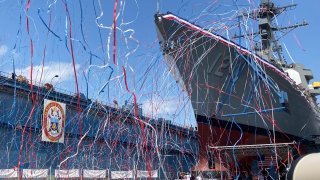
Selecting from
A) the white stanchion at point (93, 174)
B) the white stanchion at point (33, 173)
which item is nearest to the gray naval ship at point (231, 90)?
the white stanchion at point (93, 174)

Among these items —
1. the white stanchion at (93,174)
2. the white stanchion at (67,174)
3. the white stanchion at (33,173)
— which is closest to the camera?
the white stanchion at (33,173)

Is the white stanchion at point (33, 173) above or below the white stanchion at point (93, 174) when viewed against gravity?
above

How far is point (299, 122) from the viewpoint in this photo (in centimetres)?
1692

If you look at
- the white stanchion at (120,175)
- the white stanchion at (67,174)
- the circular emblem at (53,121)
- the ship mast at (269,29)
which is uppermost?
the ship mast at (269,29)

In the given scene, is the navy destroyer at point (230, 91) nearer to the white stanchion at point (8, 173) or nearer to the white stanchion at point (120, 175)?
the white stanchion at point (120, 175)

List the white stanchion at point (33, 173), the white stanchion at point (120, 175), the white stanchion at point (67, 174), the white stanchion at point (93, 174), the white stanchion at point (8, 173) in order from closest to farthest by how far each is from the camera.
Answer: the white stanchion at point (8, 173)
the white stanchion at point (33, 173)
the white stanchion at point (67, 174)
the white stanchion at point (93, 174)
the white stanchion at point (120, 175)

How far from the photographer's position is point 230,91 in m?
16.5

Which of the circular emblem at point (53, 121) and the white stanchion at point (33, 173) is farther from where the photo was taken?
the circular emblem at point (53, 121)

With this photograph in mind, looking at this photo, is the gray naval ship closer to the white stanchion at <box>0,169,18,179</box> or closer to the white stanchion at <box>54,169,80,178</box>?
the white stanchion at <box>54,169,80,178</box>

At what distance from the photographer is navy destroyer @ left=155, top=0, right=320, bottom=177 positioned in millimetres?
15727

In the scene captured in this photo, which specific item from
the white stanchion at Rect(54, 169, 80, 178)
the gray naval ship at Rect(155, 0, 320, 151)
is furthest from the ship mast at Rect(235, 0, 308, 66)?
the white stanchion at Rect(54, 169, 80, 178)

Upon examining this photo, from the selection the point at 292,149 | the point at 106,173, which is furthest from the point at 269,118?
the point at 106,173

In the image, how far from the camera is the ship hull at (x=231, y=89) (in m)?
15.8

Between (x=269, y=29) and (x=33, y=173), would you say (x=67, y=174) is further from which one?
(x=269, y=29)
